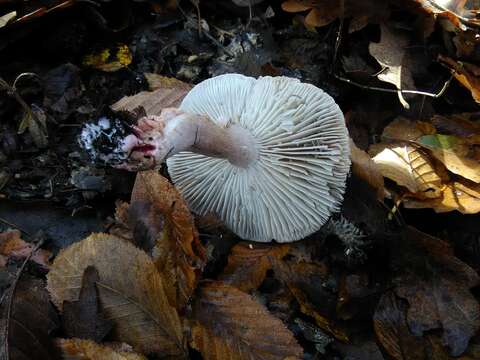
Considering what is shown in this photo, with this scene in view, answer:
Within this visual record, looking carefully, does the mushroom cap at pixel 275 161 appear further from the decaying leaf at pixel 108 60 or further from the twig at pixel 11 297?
the twig at pixel 11 297

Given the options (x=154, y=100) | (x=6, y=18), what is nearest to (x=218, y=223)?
(x=154, y=100)

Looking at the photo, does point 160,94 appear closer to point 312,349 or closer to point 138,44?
point 138,44

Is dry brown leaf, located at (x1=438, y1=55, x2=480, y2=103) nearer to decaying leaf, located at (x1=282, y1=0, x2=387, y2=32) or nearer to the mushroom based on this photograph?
decaying leaf, located at (x1=282, y1=0, x2=387, y2=32)

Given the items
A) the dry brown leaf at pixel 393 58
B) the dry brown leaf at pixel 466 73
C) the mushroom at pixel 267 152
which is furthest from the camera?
the dry brown leaf at pixel 393 58

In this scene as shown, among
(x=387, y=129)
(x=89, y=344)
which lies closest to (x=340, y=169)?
(x=387, y=129)

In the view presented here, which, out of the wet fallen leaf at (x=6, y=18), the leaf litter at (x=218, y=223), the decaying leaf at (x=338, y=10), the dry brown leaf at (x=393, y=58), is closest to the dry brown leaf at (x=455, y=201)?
the leaf litter at (x=218, y=223)

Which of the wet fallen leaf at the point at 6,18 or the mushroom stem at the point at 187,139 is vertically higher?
the wet fallen leaf at the point at 6,18

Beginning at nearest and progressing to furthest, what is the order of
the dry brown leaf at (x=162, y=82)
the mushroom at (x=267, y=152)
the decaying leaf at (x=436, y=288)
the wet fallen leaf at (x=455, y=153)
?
the decaying leaf at (x=436, y=288), the mushroom at (x=267, y=152), the wet fallen leaf at (x=455, y=153), the dry brown leaf at (x=162, y=82)
